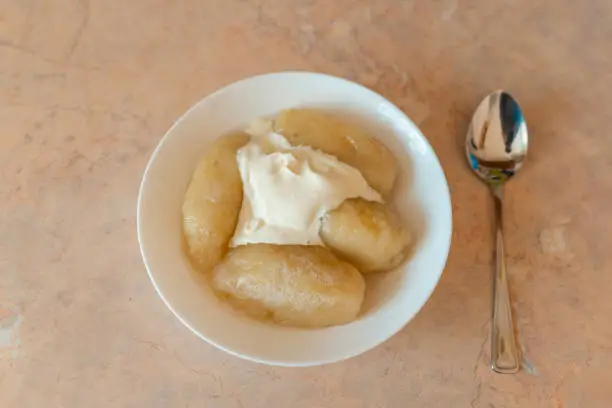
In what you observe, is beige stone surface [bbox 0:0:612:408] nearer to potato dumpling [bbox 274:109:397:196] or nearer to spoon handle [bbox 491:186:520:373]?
spoon handle [bbox 491:186:520:373]

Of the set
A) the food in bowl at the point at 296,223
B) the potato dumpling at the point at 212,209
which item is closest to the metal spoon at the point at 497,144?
the food in bowl at the point at 296,223

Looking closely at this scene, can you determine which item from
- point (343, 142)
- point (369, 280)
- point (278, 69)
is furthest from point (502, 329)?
point (278, 69)

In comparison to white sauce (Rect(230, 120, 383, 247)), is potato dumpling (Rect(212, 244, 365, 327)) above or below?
below

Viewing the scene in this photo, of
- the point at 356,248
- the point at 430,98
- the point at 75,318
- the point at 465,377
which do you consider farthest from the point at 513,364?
the point at 75,318

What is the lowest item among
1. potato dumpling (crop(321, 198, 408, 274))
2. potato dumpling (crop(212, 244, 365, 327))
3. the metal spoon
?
potato dumpling (crop(212, 244, 365, 327))

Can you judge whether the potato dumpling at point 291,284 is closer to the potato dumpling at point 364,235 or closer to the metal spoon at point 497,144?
the potato dumpling at point 364,235

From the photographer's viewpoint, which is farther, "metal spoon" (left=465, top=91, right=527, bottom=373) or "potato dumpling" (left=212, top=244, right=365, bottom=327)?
"metal spoon" (left=465, top=91, right=527, bottom=373)

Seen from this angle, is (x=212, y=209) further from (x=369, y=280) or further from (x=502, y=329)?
(x=502, y=329)

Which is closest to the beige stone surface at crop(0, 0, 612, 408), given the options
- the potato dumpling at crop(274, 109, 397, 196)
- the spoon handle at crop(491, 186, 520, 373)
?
the spoon handle at crop(491, 186, 520, 373)
